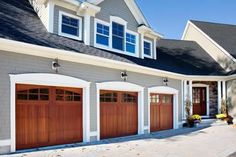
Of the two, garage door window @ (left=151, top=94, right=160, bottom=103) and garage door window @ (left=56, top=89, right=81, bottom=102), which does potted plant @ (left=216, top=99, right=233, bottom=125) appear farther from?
garage door window @ (left=56, top=89, right=81, bottom=102)

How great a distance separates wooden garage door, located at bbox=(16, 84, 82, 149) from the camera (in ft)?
34.3

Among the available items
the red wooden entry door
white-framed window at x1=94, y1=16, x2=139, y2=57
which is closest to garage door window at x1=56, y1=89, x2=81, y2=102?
white-framed window at x1=94, y1=16, x2=139, y2=57

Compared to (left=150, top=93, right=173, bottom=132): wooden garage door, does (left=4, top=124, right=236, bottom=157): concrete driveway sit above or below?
below

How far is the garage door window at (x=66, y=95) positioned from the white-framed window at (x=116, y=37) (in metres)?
3.26

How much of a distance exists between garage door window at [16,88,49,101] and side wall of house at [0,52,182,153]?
67 cm

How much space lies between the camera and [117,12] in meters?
16.5

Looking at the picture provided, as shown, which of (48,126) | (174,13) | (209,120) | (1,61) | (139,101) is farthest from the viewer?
(174,13)

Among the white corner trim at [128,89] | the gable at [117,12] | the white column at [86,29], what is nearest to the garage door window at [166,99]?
the white corner trim at [128,89]

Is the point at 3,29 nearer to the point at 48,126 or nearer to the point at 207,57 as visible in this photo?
the point at 48,126

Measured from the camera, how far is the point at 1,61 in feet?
31.8

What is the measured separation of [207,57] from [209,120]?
592 cm

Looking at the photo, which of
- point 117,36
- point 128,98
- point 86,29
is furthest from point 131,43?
point 86,29

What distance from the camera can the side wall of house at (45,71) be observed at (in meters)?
9.75

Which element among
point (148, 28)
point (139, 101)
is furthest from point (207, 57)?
point (139, 101)
